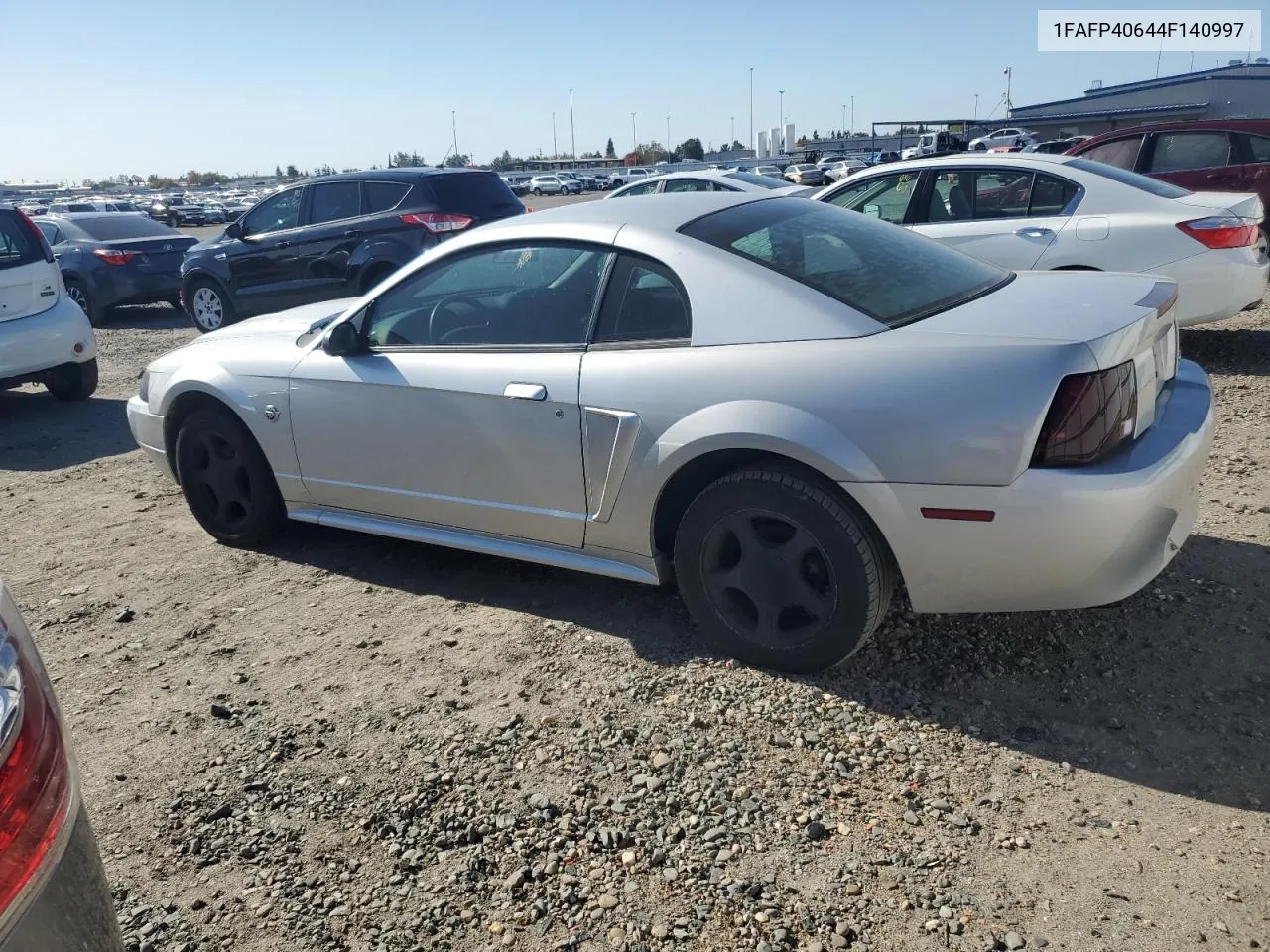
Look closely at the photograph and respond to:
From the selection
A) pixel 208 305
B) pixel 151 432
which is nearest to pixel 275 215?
pixel 208 305

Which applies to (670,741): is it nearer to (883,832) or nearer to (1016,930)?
(883,832)

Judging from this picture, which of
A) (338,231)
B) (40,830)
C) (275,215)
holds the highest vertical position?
(275,215)

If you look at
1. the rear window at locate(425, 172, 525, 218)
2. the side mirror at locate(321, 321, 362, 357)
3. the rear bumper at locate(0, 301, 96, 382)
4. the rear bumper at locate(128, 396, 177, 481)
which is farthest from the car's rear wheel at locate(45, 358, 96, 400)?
the side mirror at locate(321, 321, 362, 357)

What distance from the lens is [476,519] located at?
13.1 ft

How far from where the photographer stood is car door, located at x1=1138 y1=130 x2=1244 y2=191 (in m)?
10.3

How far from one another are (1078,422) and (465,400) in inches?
84.6

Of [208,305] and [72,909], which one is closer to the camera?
[72,909]

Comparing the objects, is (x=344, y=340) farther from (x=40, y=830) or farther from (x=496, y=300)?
(x=40, y=830)

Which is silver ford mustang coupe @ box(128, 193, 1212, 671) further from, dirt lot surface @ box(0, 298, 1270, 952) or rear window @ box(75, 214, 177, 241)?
rear window @ box(75, 214, 177, 241)

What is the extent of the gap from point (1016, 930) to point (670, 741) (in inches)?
44.1

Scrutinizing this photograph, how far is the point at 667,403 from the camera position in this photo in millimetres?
3395

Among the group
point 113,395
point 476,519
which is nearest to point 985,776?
point 476,519

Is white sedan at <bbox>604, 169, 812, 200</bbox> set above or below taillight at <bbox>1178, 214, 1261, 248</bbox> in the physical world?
above

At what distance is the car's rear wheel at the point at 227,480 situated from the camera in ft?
15.4
